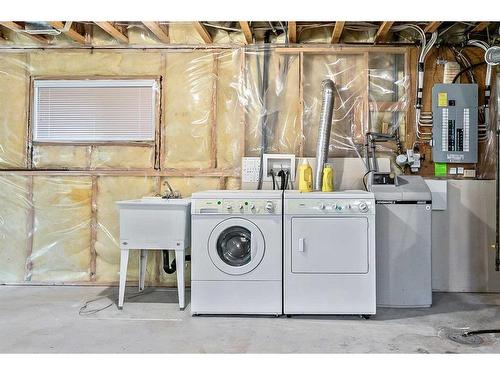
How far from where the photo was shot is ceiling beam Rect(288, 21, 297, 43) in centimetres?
360

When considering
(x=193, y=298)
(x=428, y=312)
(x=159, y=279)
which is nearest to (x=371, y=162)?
(x=428, y=312)

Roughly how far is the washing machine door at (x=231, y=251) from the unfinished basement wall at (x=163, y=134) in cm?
93

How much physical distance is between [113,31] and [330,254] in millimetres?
2737

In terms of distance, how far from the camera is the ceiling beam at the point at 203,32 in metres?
3.62

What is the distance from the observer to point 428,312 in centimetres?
325

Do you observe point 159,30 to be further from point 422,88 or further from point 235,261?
point 422,88

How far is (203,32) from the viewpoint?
378 cm

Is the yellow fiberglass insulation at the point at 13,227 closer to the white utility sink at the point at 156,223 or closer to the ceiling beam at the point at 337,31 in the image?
the white utility sink at the point at 156,223

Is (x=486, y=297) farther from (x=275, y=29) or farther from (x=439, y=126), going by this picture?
(x=275, y=29)

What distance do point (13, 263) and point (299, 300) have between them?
2861 mm

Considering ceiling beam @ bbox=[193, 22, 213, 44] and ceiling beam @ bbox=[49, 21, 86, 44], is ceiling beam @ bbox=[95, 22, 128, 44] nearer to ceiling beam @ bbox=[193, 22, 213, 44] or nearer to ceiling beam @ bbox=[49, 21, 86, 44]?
ceiling beam @ bbox=[49, 21, 86, 44]

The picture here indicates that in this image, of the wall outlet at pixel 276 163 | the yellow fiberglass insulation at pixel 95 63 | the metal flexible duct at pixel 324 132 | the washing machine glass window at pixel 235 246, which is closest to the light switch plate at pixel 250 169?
the wall outlet at pixel 276 163

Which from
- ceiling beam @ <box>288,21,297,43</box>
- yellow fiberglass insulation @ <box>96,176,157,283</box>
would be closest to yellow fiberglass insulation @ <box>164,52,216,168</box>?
yellow fiberglass insulation @ <box>96,176,157,283</box>

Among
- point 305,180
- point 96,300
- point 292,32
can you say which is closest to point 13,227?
point 96,300
